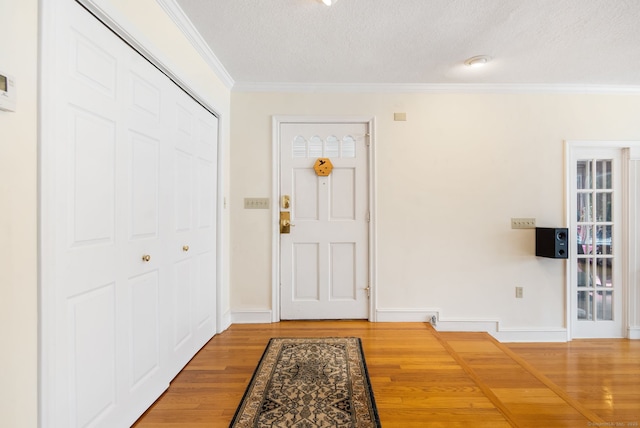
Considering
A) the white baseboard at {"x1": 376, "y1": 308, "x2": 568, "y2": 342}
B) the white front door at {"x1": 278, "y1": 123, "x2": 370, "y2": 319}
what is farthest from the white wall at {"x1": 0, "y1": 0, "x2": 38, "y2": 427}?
the white baseboard at {"x1": 376, "y1": 308, "x2": 568, "y2": 342}

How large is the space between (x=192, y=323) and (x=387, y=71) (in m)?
2.75

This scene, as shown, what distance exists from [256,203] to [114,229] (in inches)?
64.9

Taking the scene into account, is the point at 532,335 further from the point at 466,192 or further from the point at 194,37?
the point at 194,37

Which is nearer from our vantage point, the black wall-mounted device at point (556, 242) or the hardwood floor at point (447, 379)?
the hardwood floor at point (447, 379)

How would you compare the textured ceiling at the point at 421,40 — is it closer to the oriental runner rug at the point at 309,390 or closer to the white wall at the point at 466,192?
the white wall at the point at 466,192

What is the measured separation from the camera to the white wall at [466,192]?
119 inches

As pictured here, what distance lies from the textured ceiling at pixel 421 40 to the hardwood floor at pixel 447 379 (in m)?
2.45

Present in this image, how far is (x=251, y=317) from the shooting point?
3.01 metres

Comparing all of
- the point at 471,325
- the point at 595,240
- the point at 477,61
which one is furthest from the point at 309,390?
the point at 595,240

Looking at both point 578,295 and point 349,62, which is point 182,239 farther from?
point 578,295

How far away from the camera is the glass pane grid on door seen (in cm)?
308

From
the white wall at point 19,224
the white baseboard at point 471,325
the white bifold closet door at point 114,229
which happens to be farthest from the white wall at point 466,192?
the white wall at point 19,224

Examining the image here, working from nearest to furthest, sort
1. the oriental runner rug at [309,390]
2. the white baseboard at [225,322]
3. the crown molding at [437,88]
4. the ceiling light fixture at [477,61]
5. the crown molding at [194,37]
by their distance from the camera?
the oriental runner rug at [309,390] < the crown molding at [194,37] < the ceiling light fixture at [477,61] < the white baseboard at [225,322] < the crown molding at [437,88]

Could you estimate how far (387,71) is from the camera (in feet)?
8.96
